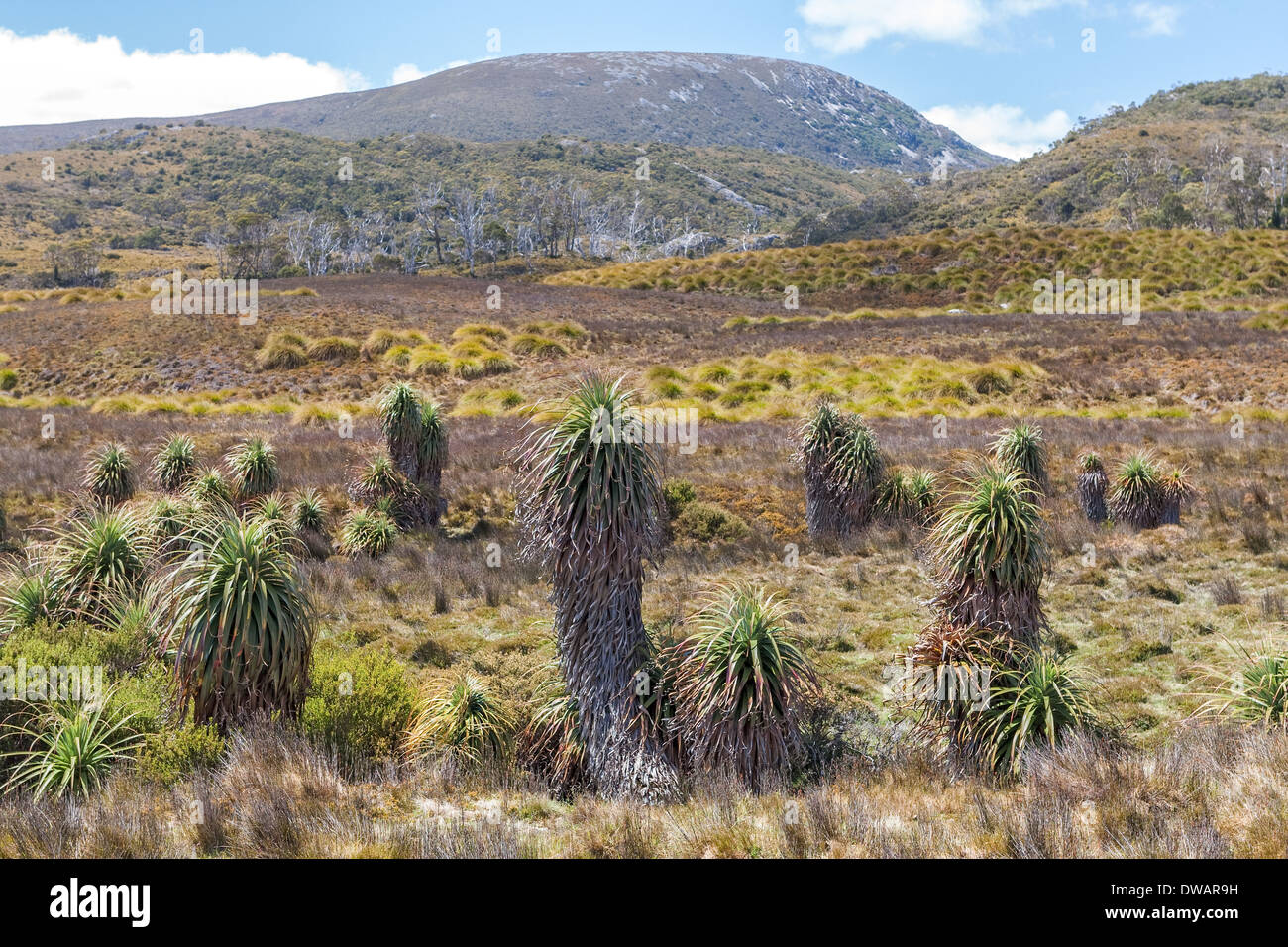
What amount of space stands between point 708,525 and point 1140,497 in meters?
7.66

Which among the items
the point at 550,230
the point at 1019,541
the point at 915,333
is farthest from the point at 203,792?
the point at 550,230

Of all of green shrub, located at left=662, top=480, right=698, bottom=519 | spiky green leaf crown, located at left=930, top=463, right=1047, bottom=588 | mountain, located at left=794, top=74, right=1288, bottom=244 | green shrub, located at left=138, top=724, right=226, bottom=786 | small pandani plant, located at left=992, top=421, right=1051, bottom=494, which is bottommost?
green shrub, located at left=138, top=724, right=226, bottom=786

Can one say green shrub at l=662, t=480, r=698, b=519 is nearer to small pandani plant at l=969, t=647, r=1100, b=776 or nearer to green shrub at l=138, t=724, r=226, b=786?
small pandani plant at l=969, t=647, r=1100, b=776

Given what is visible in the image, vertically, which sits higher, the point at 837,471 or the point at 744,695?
the point at 837,471

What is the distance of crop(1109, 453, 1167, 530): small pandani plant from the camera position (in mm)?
13680

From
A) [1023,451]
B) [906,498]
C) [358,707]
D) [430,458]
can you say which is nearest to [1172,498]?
[1023,451]

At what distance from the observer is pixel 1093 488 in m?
14.5

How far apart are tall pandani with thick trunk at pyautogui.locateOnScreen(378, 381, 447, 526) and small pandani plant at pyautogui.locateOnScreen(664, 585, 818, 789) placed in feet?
32.6

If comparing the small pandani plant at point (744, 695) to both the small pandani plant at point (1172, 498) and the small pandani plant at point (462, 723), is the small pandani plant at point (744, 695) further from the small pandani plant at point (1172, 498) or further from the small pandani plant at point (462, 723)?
the small pandani plant at point (1172, 498)

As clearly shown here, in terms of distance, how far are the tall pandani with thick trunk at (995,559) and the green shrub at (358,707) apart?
4.96m

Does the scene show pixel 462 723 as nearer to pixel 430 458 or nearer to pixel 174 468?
pixel 430 458

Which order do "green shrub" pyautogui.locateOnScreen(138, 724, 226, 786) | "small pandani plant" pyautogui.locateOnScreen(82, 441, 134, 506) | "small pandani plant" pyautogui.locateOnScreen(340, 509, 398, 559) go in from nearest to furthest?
"green shrub" pyautogui.locateOnScreen(138, 724, 226, 786), "small pandani plant" pyautogui.locateOnScreen(340, 509, 398, 559), "small pandani plant" pyautogui.locateOnScreen(82, 441, 134, 506)

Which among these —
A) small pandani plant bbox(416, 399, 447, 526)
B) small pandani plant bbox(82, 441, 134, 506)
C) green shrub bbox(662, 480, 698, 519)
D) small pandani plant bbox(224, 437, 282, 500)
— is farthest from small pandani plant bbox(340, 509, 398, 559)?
green shrub bbox(662, 480, 698, 519)
